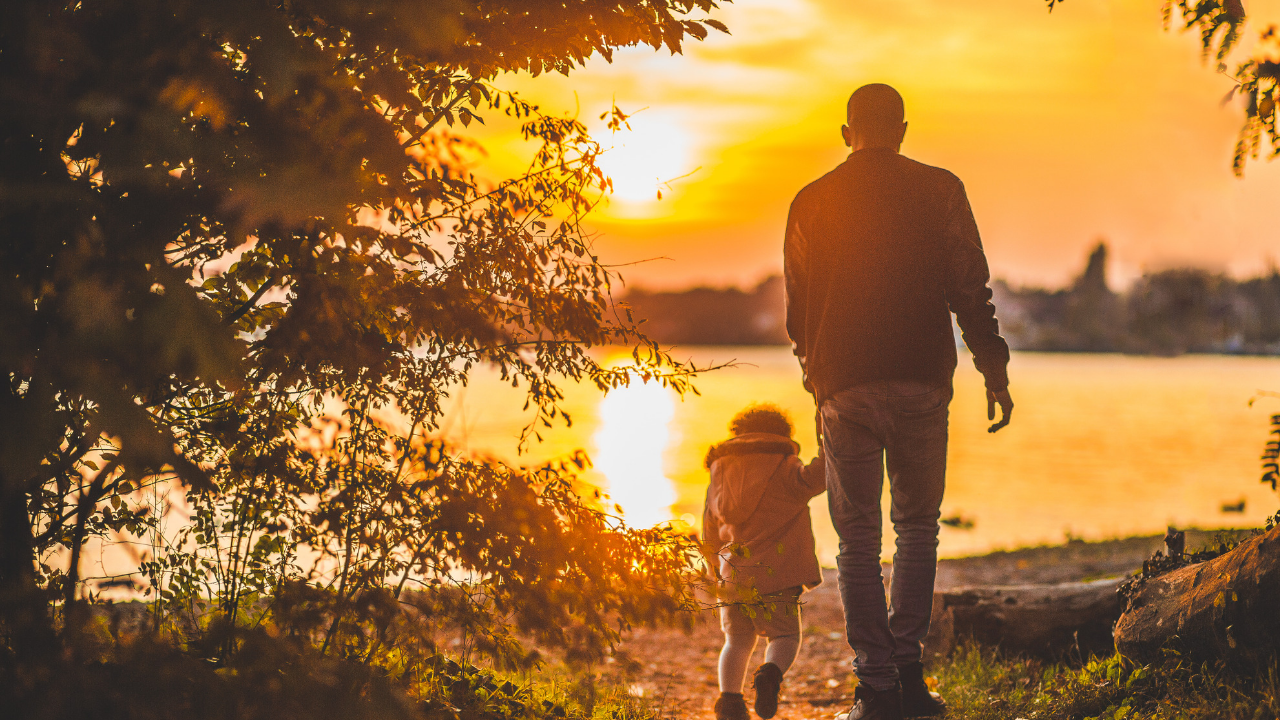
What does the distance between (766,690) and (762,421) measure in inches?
48.2

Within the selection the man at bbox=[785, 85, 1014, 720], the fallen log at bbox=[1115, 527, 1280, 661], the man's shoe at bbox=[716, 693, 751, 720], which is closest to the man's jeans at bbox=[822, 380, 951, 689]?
the man at bbox=[785, 85, 1014, 720]

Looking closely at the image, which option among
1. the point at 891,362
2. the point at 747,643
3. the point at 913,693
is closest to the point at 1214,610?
the point at 913,693

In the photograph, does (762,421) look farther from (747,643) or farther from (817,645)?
(817,645)

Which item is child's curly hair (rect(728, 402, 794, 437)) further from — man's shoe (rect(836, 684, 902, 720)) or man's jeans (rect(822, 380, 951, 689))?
man's shoe (rect(836, 684, 902, 720))

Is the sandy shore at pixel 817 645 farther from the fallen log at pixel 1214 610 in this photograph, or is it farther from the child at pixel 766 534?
the fallen log at pixel 1214 610

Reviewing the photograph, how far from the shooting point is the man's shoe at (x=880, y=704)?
3.37 meters

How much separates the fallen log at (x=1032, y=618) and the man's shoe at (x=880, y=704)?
1.40 meters

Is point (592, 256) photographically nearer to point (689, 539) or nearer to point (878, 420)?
point (689, 539)

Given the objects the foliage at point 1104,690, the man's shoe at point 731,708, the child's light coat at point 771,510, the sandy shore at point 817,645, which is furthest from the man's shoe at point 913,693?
the man's shoe at point 731,708

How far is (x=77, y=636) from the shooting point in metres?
2.02

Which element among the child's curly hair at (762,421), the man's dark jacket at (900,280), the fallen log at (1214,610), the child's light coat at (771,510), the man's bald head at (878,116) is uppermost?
the man's bald head at (878,116)

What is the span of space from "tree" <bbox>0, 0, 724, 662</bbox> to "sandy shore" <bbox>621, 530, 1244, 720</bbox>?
2.93 feet

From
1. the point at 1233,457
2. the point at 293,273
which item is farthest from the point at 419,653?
the point at 1233,457

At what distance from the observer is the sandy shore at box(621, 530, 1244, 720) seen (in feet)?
16.0
